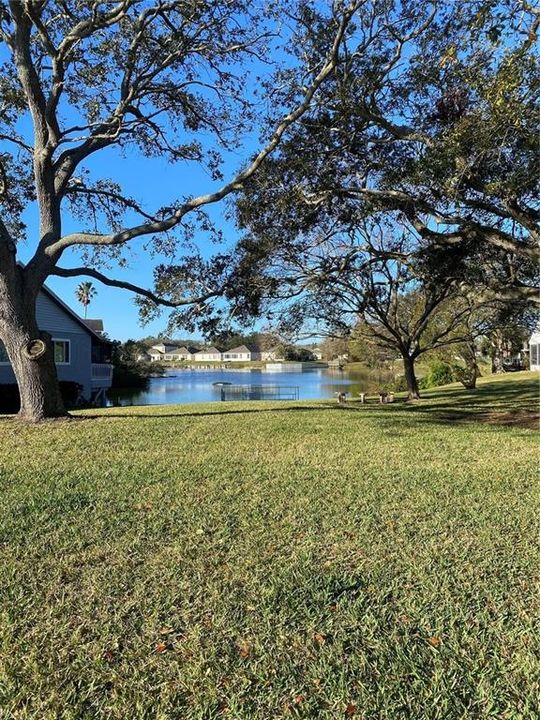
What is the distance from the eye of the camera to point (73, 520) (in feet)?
14.7

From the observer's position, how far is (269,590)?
318cm

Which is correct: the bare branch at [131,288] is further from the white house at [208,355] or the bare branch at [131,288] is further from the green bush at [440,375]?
the white house at [208,355]

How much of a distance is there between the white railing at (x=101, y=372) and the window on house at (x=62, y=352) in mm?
3370

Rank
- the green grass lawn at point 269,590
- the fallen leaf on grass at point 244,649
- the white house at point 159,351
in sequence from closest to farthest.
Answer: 1. the green grass lawn at point 269,590
2. the fallen leaf on grass at point 244,649
3. the white house at point 159,351

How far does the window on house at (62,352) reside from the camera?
963 inches

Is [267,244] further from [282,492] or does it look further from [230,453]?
[282,492]

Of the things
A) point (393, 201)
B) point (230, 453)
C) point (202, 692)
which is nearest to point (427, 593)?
point (202, 692)

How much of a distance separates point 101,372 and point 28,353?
19.9 m

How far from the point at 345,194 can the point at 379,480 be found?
7.50m

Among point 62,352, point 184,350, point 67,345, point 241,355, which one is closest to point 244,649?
point 62,352

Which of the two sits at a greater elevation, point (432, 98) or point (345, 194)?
point (432, 98)

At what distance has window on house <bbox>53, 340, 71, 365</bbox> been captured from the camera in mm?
24453

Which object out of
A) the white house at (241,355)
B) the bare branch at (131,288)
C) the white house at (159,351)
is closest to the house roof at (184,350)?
the white house at (159,351)

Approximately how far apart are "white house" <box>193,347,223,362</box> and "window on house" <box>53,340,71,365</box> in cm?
9210
